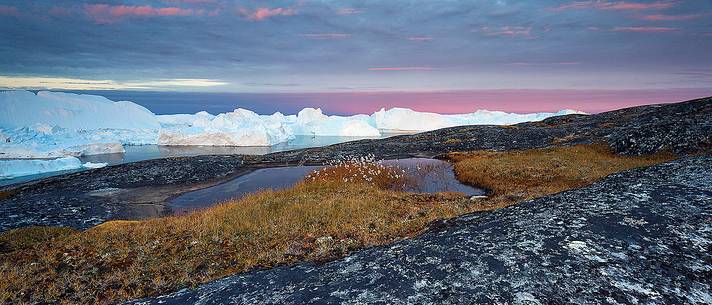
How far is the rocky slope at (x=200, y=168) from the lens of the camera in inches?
744

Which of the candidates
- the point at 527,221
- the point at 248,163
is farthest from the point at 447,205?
the point at 248,163

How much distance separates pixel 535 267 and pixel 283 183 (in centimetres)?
2024

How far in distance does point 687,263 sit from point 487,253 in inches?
105

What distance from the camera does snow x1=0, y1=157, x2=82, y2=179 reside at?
2943 inches

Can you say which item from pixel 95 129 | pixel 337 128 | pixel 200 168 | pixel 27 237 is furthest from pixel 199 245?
pixel 337 128

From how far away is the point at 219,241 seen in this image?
437 inches

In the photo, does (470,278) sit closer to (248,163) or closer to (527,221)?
(527,221)

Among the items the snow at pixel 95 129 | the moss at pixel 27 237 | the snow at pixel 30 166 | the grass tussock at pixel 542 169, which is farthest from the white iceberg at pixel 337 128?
the moss at pixel 27 237

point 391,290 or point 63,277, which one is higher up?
point 391,290

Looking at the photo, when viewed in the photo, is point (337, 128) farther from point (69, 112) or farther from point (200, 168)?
point (200, 168)

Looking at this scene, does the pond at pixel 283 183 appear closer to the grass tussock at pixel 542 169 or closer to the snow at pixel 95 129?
the grass tussock at pixel 542 169

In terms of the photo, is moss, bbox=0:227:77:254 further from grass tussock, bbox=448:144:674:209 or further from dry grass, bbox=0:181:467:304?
grass tussock, bbox=448:144:674:209

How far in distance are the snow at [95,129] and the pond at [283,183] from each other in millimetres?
76198

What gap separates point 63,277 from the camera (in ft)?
29.2
